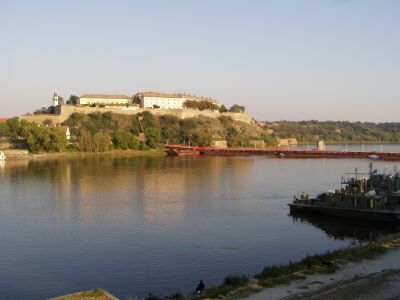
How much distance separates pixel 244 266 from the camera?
1559 centimetres

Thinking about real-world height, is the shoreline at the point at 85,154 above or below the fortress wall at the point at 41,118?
below

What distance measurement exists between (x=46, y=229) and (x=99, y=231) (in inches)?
92.1

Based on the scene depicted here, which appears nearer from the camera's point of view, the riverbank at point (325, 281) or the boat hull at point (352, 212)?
the riverbank at point (325, 281)

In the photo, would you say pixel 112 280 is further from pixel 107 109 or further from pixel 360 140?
pixel 360 140

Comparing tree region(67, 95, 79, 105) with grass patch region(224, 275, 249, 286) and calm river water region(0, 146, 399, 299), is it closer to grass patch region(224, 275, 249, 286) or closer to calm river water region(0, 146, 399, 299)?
calm river water region(0, 146, 399, 299)

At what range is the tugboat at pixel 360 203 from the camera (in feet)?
76.0

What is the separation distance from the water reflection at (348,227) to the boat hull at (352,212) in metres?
0.25

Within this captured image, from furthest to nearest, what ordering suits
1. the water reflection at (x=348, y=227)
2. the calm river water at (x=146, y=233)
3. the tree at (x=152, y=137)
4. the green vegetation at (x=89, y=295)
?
the tree at (x=152, y=137), the water reflection at (x=348, y=227), the calm river water at (x=146, y=233), the green vegetation at (x=89, y=295)

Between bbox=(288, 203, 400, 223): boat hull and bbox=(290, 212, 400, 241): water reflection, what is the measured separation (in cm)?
25

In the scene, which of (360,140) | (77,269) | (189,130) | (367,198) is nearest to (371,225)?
(367,198)

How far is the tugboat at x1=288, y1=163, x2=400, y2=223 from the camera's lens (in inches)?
912

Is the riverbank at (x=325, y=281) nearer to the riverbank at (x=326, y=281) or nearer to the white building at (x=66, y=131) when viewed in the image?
the riverbank at (x=326, y=281)

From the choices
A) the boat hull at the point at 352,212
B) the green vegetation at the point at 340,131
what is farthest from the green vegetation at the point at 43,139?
the green vegetation at the point at 340,131

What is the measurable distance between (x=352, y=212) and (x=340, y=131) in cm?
14127
